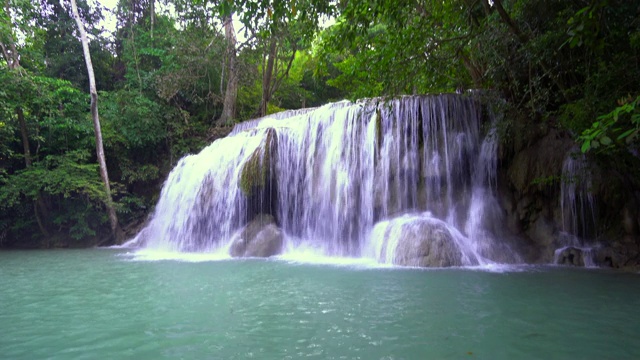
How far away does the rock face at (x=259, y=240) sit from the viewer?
35.5 feet

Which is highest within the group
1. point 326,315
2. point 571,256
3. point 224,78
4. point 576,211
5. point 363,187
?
point 224,78

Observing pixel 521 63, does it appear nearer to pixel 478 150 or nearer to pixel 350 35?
pixel 478 150

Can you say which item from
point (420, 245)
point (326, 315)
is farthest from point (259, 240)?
point (326, 315)

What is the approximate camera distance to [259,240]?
11094 mm

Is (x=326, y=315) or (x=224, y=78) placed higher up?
(x=224, y=78)

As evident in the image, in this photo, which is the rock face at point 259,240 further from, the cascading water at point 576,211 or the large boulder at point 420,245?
the cascading water at point 576,211

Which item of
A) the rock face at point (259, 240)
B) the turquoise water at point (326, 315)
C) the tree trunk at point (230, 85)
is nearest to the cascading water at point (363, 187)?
the rock face at point (259, 240)

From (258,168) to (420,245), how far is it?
5.37 m

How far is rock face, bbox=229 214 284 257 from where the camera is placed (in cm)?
1083

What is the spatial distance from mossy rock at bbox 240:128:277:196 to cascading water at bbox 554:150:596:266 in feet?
23.3

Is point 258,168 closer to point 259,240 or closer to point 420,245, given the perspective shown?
point 259,240

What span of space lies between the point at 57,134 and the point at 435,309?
1610 centimetres

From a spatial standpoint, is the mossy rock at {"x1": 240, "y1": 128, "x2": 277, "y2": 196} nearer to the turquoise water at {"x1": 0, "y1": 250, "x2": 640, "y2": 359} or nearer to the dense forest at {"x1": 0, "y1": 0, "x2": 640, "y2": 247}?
the dense forest at {"x1": 0, "y1": 0, "x2": 640, "y2": 247}

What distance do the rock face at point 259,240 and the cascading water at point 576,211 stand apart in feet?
20.4
